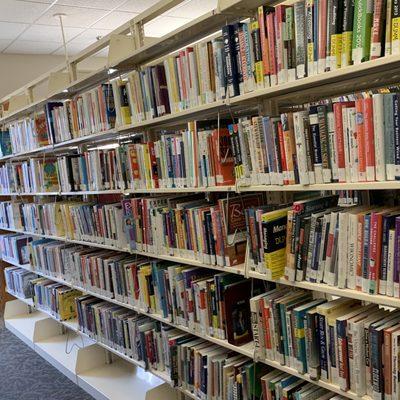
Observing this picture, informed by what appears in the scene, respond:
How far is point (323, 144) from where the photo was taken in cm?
159

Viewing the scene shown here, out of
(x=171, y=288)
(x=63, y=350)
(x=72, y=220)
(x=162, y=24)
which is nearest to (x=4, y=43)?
(x=162, y=24)

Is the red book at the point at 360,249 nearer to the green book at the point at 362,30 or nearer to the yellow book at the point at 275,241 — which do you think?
the yellow book at the point at 275,241

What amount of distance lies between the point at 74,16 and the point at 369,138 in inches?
152

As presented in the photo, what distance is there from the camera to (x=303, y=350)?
179 cm

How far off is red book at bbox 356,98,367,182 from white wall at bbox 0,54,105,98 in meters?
5.31

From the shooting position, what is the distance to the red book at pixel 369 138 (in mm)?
1442

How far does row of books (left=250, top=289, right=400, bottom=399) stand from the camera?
1.53 meters

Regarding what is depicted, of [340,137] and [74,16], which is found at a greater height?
[74,16]

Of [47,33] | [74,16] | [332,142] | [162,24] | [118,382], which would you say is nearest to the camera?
[332,142]

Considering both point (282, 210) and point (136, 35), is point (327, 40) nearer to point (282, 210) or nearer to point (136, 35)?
point (282, 210)

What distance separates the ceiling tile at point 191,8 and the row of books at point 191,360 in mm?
2982

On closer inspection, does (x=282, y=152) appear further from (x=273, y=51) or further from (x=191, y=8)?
(x=191, y=8)

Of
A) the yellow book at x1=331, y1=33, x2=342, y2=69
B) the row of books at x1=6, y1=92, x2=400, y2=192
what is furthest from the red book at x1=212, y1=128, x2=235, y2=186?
the yellow book at x1=331, y1=33, x2=342, y2=69

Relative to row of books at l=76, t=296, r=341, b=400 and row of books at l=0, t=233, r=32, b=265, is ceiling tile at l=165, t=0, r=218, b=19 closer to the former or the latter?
row of books at l=0, t=233, r=32, b=265
